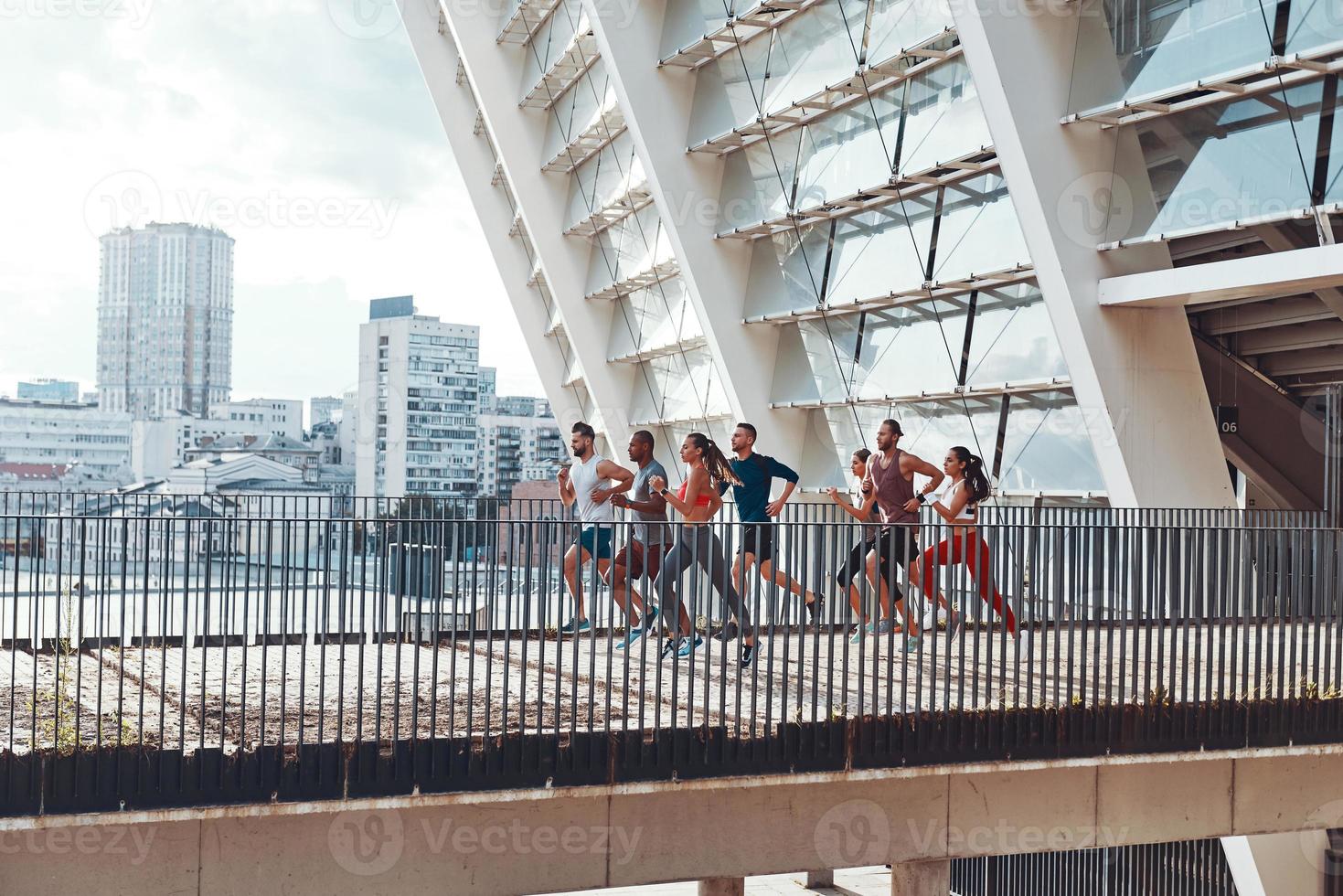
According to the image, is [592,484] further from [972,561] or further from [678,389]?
[678,389]

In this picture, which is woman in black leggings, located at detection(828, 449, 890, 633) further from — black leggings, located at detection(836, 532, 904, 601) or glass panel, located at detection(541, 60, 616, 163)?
glass panel, located at detection(541, 60, 616, 163)

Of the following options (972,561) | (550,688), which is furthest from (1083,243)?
(550,688)

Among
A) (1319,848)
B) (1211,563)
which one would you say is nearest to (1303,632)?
(1211,563)

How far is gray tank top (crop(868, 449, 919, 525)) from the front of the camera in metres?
12.0

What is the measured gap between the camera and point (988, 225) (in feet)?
60.5

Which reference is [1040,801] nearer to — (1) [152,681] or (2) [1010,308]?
(1) [152,681]

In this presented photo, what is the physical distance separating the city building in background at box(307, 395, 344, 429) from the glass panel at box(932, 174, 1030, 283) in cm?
12389

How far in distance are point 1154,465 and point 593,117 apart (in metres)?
19.1

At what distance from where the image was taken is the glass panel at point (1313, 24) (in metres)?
13.0

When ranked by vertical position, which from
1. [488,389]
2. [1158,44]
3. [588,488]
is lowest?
[588,488]

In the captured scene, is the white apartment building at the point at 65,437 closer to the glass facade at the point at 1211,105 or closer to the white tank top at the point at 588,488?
the glass facade at the point at 1211,105

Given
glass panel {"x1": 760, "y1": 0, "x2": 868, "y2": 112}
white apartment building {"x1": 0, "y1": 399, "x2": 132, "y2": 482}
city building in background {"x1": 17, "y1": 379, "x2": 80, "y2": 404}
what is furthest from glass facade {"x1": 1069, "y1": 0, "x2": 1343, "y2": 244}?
city building in background {"x1": 17, "y1": 379, "x2": 80, "y2": 404}

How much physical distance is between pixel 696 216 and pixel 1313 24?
41.5 ft

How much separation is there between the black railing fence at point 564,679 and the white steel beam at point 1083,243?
416cm
